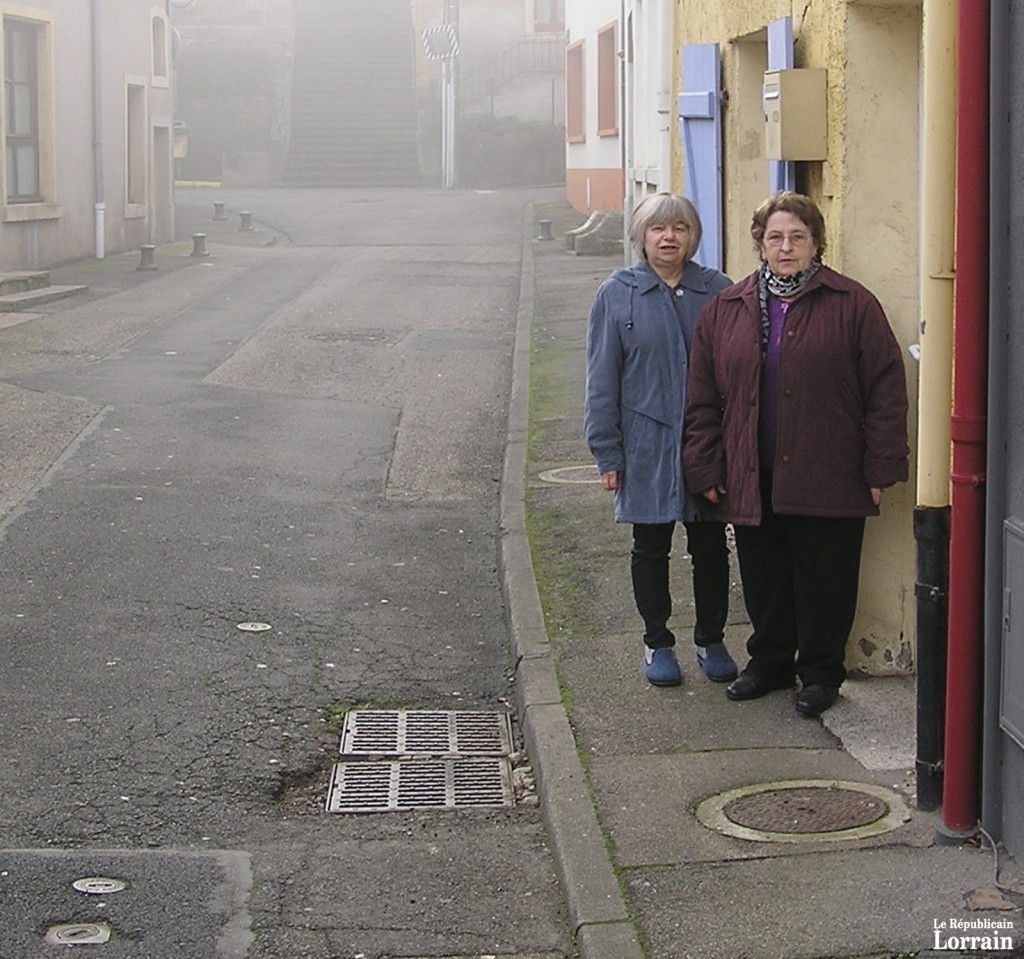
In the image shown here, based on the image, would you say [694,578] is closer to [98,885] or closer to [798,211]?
[798,211]

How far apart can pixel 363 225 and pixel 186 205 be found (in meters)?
5.97

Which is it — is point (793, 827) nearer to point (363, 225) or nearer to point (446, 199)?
point (363, 225)

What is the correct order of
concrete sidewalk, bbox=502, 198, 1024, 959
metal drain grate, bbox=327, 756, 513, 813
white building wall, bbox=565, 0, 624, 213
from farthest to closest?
white building wall, bbox=565, 0, 624, 213 < metal drain grate, bbox=327, 756, 513, 813 < concrete sidewalk, bbox=502, 198, 1024, 959

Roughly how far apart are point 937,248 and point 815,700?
1925 mm

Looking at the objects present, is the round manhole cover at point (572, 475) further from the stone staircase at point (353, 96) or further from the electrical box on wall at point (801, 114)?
the stone staircase at point (353, 96)

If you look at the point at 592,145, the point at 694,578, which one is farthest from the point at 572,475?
the point at 592,145

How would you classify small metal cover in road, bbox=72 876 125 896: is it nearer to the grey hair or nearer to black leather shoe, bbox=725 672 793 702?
black leather shoe, bbox=725 672 793 702

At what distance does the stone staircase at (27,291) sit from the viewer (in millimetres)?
19562

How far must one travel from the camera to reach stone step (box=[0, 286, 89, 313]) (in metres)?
19.4

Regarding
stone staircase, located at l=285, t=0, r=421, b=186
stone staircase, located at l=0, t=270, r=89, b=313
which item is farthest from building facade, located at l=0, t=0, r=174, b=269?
stone staircase, located at l=285, t=0, r=421, b=186

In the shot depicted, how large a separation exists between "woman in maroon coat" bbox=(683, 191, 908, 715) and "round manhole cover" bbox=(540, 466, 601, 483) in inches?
172

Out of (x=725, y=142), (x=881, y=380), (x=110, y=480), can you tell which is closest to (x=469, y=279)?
(x=110, y=480)

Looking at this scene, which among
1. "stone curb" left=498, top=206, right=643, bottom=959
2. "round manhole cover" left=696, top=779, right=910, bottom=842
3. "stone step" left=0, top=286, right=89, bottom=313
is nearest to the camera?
"stone curb" left=498, top=206, right=643, bottom=959

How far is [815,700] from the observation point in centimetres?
611
